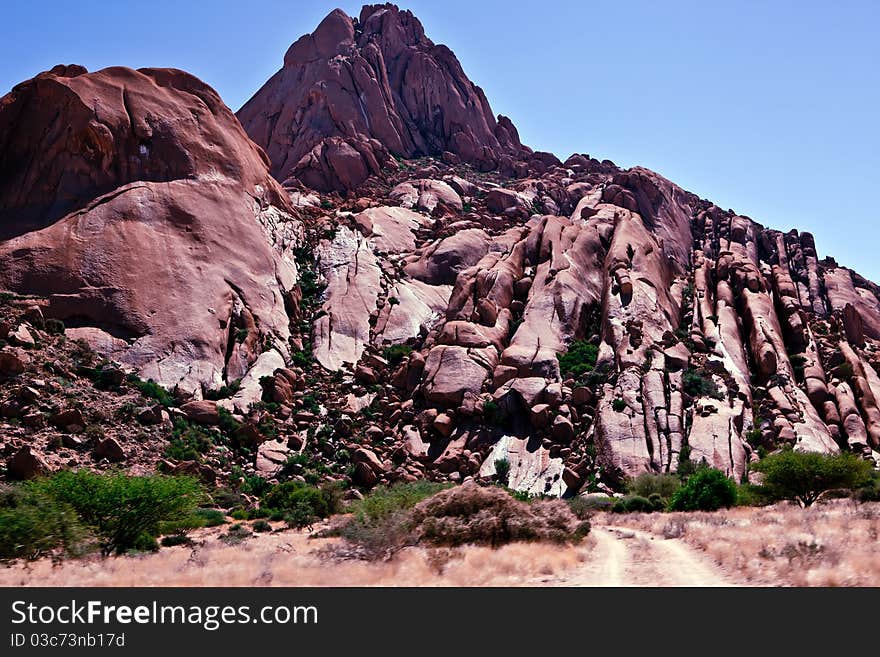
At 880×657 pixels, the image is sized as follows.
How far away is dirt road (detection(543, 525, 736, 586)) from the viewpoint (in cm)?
1249

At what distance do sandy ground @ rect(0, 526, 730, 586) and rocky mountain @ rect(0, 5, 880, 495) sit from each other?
59.8 feet

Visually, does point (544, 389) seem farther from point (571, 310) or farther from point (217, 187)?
point (217, 187)

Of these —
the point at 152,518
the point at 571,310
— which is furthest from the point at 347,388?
the point at 152,518

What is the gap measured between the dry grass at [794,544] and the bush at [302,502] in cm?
1599

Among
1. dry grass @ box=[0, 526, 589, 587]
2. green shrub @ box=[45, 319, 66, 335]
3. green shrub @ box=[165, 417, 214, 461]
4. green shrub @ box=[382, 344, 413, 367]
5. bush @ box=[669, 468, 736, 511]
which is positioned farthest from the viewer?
green shrub @ box=[382, 344, 413, 367]

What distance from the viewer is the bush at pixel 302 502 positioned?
28.2 metres

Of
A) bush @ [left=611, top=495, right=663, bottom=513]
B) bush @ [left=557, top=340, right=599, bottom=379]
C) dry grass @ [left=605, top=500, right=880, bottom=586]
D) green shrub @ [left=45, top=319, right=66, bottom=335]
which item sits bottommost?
dry grass @ [left=605, top=500, right=880, bottom=586]

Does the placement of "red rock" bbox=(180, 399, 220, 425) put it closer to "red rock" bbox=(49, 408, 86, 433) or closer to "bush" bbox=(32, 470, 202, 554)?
"red rock" bbox=(49, 408, 86, 433)

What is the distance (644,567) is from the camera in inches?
566

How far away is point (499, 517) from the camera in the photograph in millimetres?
18391

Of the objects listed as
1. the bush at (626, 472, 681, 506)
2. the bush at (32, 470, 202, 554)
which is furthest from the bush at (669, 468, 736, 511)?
the bush at (32, 470, 202, 554)

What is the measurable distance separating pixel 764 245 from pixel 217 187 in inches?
2796

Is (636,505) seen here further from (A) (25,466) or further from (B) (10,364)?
(B) (10,364)

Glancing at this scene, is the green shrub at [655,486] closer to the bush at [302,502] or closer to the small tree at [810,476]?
the small tree at [810,476]
